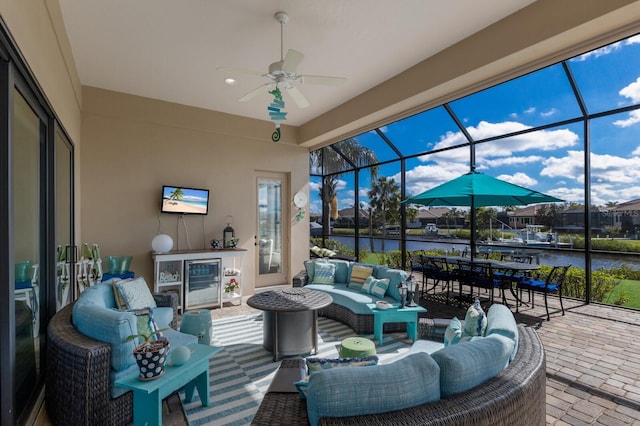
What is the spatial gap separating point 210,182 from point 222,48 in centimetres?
267

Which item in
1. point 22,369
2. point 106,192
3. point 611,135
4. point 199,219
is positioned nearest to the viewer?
point 22,369

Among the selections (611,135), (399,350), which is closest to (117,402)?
(399,350)

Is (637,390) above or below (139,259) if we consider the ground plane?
below

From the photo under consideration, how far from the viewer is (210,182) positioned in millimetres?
6000

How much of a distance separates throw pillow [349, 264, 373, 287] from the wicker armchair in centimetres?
320

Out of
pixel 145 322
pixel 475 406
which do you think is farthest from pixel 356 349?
pixel 145 322

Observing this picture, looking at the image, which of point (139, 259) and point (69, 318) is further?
point (139, 259)

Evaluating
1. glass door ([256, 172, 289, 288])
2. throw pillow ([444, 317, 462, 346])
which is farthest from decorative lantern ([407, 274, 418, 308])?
glass door ([256, 172, 289, 288])

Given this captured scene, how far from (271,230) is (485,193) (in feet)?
13.5

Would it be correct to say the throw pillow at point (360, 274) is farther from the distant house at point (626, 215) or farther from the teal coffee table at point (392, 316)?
the distant house at point (626, 215)

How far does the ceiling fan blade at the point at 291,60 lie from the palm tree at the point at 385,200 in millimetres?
4538

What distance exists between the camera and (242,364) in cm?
335

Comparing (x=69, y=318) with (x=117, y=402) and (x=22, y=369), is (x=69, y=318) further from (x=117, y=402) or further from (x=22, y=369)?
(x=117, y=402)

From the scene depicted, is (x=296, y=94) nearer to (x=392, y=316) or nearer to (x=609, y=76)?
(x=392, y=316)
